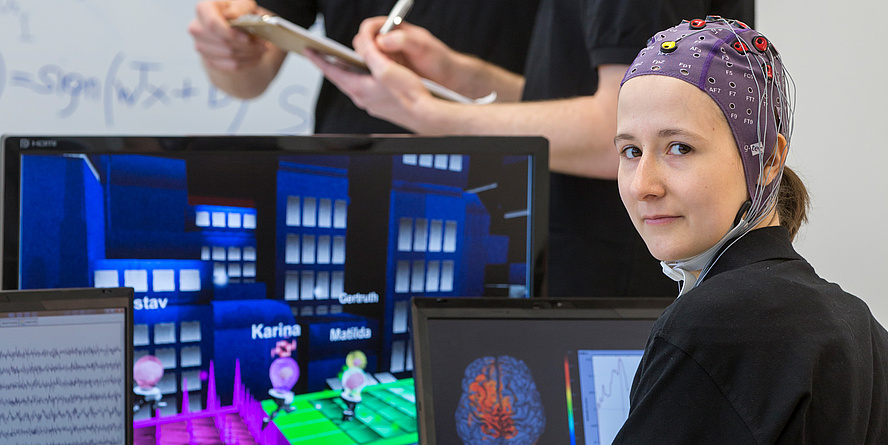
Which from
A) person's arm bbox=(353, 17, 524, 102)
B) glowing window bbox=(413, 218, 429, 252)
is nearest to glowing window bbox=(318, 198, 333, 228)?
glowing window bbox=(413, 218, 429, 252)

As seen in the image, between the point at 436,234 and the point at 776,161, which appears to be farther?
the point at 436,234

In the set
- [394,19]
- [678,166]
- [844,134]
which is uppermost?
[394,19]

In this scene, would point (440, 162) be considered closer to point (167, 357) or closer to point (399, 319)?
point (399, 319)

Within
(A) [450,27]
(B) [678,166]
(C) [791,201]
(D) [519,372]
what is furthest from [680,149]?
(A) [450,27]

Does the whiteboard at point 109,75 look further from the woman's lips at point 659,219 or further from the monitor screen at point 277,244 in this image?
the woman's lips at point 659,219

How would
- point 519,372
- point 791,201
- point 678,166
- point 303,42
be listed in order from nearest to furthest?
point 678,166 → point 791,201 → point 519,372 → point 303,42

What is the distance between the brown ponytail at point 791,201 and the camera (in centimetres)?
72

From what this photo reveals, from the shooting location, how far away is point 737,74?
0.61m

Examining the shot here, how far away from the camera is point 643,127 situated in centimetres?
63

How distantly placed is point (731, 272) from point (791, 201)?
7.6 inches

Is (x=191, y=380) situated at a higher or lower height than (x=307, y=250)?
lower

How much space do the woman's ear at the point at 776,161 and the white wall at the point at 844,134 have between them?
3.44 ft

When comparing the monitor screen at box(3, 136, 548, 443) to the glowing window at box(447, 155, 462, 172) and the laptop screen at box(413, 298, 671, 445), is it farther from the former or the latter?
the laptop screen at box(413, 298, 671, 445)

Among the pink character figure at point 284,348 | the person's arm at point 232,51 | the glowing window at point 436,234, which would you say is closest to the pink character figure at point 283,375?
the pink character figure at point 284,348
